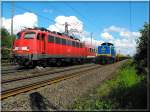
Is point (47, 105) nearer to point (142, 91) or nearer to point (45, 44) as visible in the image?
point (142, 91)

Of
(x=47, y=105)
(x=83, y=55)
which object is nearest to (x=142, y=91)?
(x=47, y=105)

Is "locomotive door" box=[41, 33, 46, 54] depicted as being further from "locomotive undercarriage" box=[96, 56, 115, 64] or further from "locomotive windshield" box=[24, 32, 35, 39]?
Result: "locomotive undercarriage" box=[96, 56, 115, 64]

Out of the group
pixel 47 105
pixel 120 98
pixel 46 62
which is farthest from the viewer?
pixel 46 62

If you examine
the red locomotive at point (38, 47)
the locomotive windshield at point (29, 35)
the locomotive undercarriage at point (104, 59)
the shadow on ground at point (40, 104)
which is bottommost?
the shadow on ground at point (40, 104)

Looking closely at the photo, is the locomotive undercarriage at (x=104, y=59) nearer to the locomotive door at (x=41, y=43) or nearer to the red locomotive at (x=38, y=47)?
the red locomotive at (x=38, y=47)

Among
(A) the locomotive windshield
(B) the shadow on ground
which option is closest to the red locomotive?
(A) the locomotive windshield

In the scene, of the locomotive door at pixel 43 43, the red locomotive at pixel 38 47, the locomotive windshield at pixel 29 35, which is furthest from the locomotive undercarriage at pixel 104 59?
the locomotive windshield at pixel 29 35

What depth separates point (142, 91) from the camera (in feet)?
26.3

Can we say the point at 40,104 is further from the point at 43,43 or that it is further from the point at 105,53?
the point at 105,53

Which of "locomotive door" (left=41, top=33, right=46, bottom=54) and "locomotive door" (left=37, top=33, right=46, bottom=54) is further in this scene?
"locomotive door" (left=41, top=33, right=46, bottom=54)

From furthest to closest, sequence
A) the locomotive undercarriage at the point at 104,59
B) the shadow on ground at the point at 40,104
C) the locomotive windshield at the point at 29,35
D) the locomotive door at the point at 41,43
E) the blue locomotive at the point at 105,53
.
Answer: the locomotive undercarriage at the point at 104,59 → the blue locomotive at the point at 105,53 → the locomotive door at the point at 41,43 → the locomotive windshield at the point at 29,35 → the shadow on ground at the point at 40,104

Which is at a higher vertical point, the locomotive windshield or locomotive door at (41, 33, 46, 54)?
the locomotive windshield

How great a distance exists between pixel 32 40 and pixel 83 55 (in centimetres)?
1805

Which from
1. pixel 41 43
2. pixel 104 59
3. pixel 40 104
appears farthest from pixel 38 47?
pixel 104 59
